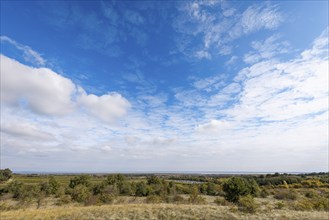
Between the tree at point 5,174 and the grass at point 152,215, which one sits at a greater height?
the tree at point 5,174

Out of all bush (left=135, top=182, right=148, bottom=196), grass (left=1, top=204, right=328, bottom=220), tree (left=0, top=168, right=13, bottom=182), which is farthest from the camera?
tree (left=0, top=168, right=13, bottom=182)

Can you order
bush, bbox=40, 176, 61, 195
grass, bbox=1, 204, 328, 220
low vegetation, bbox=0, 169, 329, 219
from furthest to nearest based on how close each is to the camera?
bush, bbox=40, 176, 61, 195 → low vegetation, bbox=0, 169, 329, 219 → grass, bbox=1, 204, 328, 220

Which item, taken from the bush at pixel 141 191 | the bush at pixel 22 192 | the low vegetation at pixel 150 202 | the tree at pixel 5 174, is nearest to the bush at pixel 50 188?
the low vegetation at pixel 150 202

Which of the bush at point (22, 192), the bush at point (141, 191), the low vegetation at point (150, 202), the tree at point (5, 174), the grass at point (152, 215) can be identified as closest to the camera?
the grass at point (152, 215)

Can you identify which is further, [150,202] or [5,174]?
[5,174]

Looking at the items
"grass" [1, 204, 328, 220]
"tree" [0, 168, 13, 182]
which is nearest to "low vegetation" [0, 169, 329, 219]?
"grass" [1, 204, 328, 220]

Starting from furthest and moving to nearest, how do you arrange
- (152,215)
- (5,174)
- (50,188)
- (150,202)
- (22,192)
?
(5,174) < (50,188) < (22,192) < (150,202) < (152,215)

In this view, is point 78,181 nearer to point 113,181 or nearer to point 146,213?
point 113,181

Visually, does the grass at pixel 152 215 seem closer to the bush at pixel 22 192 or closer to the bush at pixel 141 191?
the bush at pixel 22 192

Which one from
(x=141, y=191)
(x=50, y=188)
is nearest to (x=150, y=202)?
(x=141, y=191)

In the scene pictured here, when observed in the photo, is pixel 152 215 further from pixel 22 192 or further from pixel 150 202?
pixel 22 192

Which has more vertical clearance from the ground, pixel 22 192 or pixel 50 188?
pixel 50 188

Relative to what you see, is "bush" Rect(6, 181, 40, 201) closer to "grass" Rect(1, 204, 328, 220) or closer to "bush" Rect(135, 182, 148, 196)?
"bush" Rect(135, 182, 148, 196)

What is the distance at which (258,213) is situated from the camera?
896 inches
